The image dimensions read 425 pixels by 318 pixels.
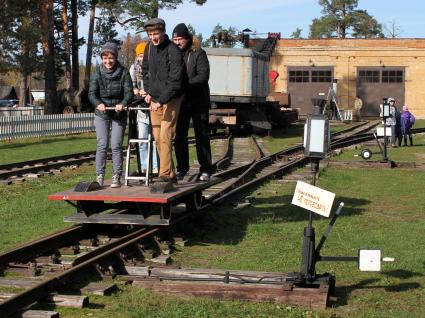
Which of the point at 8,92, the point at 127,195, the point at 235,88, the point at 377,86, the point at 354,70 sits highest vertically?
the point at 354,70

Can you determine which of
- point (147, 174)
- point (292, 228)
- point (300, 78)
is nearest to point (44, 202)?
point (147, 174)

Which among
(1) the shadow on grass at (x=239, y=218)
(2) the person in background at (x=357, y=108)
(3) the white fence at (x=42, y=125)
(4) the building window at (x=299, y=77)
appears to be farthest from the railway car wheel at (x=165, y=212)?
(4) the building window at (x=299, y=77)

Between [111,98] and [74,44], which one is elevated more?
[74,44]

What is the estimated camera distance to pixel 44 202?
11.1 meters

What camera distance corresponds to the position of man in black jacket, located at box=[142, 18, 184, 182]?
7.93 meters

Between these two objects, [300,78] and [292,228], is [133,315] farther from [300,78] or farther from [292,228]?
[300,78]

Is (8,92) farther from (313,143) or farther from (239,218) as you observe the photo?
(313,143)

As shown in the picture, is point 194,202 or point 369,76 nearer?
point 194,202

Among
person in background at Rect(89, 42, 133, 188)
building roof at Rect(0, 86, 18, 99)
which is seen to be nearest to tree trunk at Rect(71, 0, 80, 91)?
person in background at Rect(89, 42, 133, 188)

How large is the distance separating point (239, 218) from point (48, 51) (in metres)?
31.1

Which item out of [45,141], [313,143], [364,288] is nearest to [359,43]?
[45,141]

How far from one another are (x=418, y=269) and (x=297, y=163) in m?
10.4

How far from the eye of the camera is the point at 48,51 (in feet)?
126

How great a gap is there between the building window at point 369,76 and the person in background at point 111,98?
48196mm
